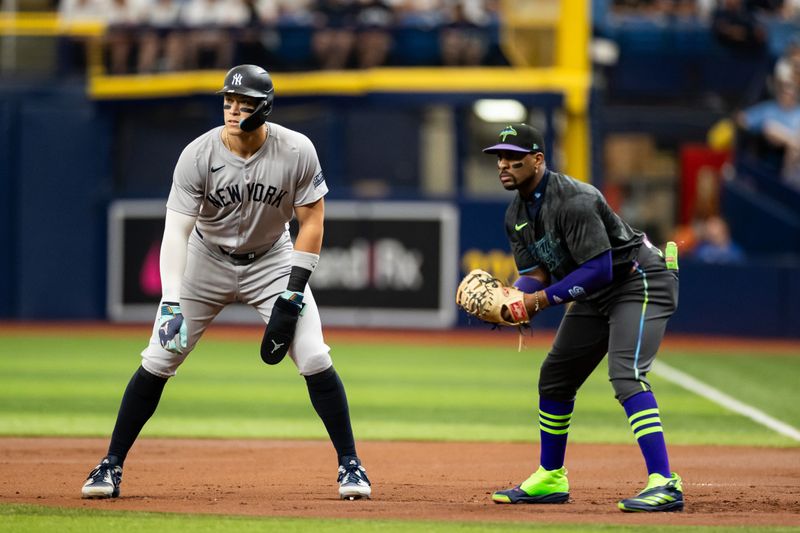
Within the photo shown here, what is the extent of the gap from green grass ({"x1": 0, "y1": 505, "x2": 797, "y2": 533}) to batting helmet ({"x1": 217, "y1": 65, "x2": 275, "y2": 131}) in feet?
6.23

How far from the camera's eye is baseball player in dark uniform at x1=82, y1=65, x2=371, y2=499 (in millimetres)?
6535

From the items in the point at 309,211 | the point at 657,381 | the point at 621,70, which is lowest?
the point at 657,381

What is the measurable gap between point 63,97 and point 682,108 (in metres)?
10.6

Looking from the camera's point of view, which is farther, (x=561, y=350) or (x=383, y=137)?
(x=383, y=137)

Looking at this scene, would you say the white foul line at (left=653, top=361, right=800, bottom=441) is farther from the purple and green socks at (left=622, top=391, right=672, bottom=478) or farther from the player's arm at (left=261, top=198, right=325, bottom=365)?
the player's arm at (left=261, top=198, right=325, bottom=365)

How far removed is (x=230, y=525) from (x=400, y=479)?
1.89 meters

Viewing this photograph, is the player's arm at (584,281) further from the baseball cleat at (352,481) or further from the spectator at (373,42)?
the spectator at (373,42)

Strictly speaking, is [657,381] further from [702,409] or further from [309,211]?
[309,211]

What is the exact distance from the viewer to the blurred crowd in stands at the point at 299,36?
760 inches

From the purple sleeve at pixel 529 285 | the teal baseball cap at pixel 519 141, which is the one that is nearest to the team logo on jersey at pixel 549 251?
the purple sleeve at pixel 529 285

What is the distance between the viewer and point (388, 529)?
5.84 metres

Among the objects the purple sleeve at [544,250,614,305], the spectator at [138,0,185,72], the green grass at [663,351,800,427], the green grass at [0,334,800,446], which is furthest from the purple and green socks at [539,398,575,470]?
the spectator at [138,0,185,72]

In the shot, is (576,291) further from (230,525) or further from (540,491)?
(230,525)

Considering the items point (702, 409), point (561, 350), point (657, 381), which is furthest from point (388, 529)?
point (657, 381)
